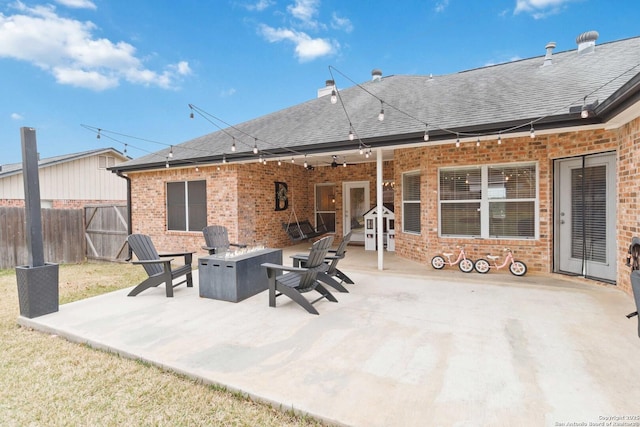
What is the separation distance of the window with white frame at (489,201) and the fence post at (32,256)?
6700 millimetres

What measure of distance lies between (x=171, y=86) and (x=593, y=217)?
→ 21.1 m

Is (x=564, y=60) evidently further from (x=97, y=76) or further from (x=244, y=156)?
(x=97, y=76)

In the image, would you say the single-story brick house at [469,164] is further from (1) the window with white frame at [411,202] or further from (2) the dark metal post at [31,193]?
(2) the dark metal post at [31,193]

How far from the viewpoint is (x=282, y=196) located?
10078mm

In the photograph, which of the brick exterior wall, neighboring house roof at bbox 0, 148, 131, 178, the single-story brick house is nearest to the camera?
the brick exterior wall

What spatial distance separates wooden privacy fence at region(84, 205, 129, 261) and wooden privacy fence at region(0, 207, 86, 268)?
208 millimetres

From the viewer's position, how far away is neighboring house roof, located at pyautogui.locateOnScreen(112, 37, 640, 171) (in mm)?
5023

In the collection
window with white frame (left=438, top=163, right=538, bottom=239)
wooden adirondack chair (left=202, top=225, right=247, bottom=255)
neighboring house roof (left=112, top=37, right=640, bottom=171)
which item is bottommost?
wooden adirondack chair (left=202, top=225, right=247, bottom=255)

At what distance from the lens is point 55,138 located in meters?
20.2

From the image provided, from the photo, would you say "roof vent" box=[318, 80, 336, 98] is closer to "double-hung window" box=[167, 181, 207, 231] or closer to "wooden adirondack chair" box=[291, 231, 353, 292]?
"double-hung window" box=[167, 181, 207, 231]

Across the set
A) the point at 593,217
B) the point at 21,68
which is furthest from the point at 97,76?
the point at 593,217

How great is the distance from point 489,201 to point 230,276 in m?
5.09

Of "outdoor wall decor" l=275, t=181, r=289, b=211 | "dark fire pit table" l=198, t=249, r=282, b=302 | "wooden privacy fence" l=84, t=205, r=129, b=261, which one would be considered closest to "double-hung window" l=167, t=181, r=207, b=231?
"wooden privacy fence" l=84, t=205, r=129, b=261

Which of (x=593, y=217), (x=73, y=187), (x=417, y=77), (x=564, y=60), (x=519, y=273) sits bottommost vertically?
(x=519, y=273)
